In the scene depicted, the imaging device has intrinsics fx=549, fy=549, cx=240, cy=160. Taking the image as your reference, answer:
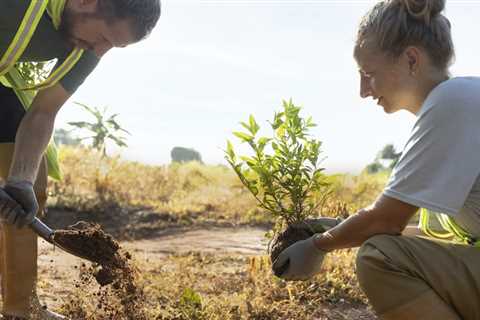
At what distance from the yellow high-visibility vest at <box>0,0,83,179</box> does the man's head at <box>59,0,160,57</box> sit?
2.4 inches

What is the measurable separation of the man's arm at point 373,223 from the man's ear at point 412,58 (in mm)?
495

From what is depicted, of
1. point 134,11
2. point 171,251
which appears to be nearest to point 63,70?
point 134,11

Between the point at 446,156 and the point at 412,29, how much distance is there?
486 mm

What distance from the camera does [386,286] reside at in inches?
79.3

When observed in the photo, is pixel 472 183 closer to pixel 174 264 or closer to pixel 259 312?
pixel 259 312

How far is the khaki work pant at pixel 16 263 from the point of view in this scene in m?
3.01

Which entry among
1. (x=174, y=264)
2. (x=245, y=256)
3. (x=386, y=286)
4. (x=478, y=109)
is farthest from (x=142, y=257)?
(x=478, y=109)

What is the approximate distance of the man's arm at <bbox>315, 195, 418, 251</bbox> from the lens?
1.97m

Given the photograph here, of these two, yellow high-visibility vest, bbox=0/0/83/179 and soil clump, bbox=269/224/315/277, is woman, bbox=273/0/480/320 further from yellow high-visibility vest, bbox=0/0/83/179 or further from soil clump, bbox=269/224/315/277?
yellow high-visibility vest, bbox=0/0/83/179

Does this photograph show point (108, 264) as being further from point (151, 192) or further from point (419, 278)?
point (151, 192)

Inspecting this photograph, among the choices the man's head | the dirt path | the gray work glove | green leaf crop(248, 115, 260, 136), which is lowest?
the dirt path

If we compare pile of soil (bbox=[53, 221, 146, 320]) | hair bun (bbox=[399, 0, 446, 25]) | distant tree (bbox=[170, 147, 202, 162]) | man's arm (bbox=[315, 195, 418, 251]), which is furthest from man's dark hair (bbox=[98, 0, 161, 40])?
distant tree (bbox=[170, 147, 202, 162])

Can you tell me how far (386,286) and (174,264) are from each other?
304cm

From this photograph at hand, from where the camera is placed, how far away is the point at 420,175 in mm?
1896
